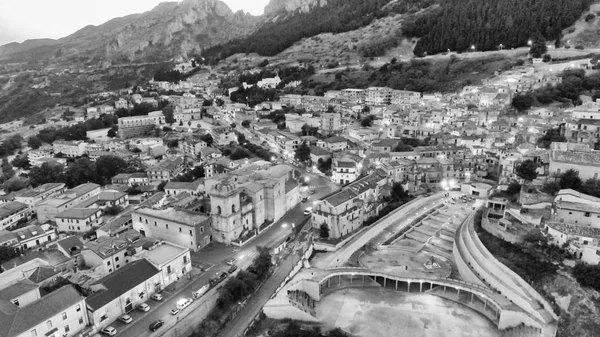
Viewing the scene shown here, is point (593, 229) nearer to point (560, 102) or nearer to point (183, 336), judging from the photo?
point (183, 336)

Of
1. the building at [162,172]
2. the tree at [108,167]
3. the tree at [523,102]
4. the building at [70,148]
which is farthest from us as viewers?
the building at [70,148]

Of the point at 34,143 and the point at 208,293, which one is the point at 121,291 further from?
the point at 34,143

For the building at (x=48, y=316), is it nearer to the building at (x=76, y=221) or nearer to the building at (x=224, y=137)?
the building at (x=76, y=221)

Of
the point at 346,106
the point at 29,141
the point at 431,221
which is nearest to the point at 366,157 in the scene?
the point at 431,221

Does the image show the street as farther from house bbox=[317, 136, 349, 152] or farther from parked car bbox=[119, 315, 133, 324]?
house bbox=[317, 136, 349, 152]

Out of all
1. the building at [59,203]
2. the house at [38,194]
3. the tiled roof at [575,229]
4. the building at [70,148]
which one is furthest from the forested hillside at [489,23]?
the house at [38,194]

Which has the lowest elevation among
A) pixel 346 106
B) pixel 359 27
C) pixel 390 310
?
pixel 390 310

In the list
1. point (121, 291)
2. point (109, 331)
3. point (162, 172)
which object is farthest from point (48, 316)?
point (162, 172)

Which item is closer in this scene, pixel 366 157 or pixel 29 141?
pixel 366 157
